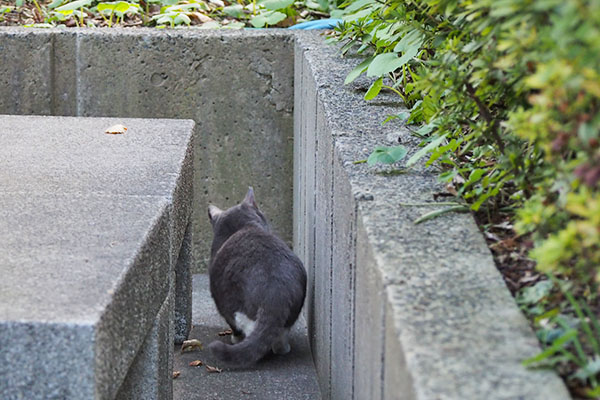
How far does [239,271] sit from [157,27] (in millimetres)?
2480

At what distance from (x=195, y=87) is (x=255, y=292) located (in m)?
2.25

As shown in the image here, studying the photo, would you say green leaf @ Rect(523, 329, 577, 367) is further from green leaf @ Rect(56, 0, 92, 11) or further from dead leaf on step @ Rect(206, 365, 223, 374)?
green leaf @ Rect(56, 0, 92, 11)

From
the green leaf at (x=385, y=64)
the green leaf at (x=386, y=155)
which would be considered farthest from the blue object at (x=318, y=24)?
the green leaf at (x=386, y=155)

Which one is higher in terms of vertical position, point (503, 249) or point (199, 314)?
point (503, 249)

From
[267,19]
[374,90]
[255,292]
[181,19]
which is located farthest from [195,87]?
[374,90]

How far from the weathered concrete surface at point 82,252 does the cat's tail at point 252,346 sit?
39cm

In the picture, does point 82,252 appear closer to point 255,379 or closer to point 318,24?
point 255,379

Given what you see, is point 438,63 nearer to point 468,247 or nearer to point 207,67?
point 468,247

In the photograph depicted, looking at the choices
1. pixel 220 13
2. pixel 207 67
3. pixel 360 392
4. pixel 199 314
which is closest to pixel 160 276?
pixel 360 392

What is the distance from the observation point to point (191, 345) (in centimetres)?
412

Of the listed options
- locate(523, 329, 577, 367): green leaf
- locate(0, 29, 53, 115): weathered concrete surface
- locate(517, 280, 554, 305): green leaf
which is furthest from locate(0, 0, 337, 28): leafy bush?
locate(523, 329, 577, 367): green leaf

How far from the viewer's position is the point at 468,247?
6.24 feet

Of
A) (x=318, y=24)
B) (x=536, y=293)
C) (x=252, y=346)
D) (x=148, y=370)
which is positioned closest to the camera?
(x=536, y=293)

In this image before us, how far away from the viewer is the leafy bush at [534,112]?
1.24 m
